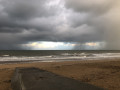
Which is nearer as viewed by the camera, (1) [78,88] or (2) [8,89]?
(1) [78,88]

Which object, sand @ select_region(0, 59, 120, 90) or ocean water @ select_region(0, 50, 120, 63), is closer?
sand @ select_region(0, 59, 120, 90)

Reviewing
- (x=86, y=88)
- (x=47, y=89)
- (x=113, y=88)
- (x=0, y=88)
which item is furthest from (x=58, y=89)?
(x=0, y=88)

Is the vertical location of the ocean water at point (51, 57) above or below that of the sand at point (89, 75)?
above

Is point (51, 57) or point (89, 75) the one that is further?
point (51, 57)

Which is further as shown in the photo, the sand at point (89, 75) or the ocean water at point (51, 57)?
the ocean water at point (51, 57)

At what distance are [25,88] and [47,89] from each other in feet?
2.69

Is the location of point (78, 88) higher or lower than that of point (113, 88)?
higher

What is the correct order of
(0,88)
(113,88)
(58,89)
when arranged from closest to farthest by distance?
(58,89), (113,88), (0,88)

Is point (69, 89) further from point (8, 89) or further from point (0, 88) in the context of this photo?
point (0, 88)

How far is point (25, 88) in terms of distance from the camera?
4.45 m

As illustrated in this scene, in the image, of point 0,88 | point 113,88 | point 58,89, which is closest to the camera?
point 58,89

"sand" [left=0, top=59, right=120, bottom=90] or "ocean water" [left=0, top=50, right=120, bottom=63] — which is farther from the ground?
"ocean water" [left=0, top=50, right=120, bottom=63]

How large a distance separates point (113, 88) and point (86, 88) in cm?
257

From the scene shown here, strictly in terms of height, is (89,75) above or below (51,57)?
below
